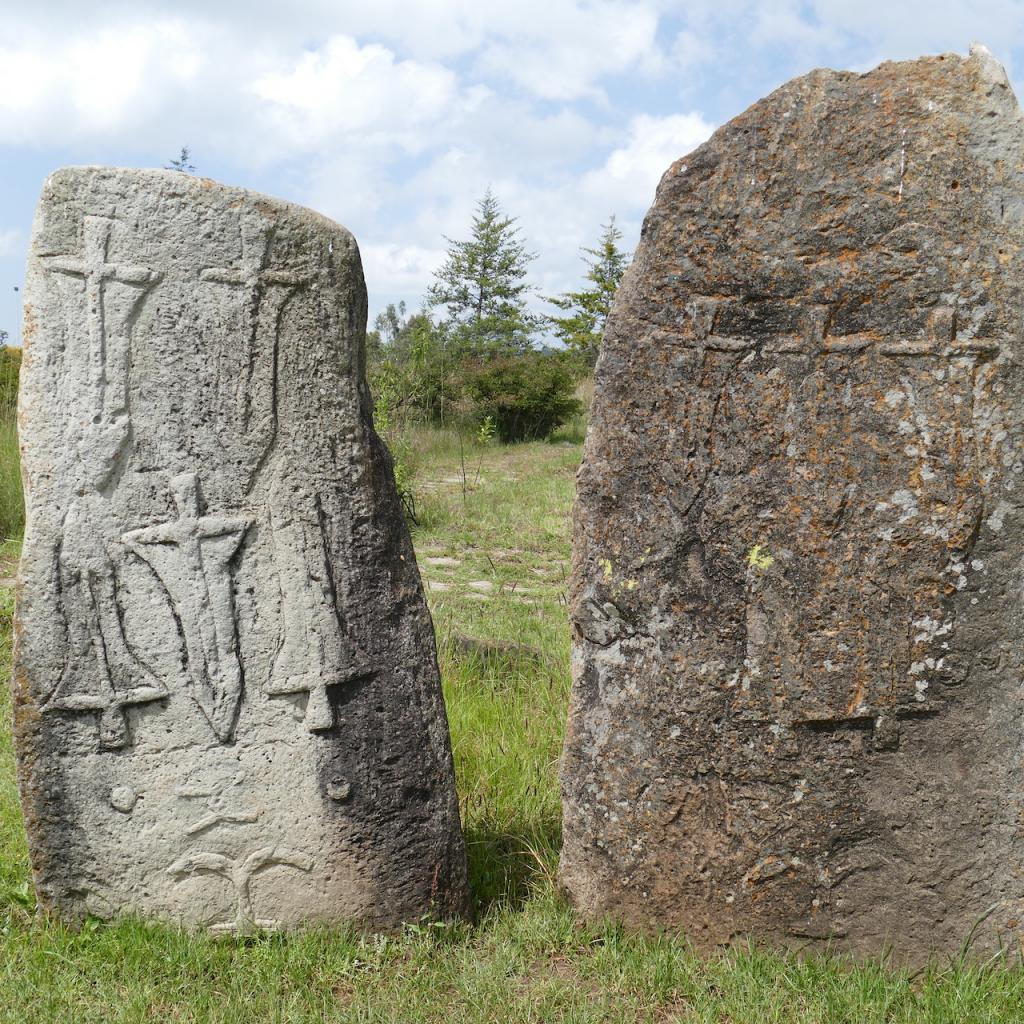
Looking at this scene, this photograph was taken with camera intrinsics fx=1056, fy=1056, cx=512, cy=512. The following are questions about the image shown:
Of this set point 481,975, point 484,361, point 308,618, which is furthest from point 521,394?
point 481,975

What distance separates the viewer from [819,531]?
2.46 metres

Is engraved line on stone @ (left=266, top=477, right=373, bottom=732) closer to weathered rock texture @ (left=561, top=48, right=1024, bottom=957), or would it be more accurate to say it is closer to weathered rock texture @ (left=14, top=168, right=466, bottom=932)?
weathered rock texture @ (left=14, top=168, right=466, bottom=932)

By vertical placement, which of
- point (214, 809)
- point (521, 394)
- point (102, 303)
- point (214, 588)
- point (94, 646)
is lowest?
point (214, 809)

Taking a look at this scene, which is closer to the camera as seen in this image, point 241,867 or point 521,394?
point 241,867

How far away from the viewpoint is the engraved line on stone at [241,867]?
2670 mm

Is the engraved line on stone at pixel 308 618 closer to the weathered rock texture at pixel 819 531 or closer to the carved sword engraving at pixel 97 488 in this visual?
the carved sword engraving at pixel 97 488

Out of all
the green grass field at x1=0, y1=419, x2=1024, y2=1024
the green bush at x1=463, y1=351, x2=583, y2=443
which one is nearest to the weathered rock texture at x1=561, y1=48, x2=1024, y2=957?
the green grass field at x1=0, y1=419, x2=1024, y2=1024

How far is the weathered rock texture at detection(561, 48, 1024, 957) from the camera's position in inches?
92.4

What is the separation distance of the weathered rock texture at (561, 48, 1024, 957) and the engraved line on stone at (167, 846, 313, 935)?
0.76 metres

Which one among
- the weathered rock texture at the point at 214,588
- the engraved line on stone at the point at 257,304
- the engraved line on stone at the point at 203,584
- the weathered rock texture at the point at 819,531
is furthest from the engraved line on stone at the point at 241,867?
the engraved line on stone at the point at 257,304

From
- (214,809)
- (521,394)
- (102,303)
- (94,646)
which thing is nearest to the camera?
(102,303)

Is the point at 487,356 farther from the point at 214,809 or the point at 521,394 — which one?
the point at 214,809

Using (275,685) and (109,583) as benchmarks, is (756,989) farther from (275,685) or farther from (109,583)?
(109,583)

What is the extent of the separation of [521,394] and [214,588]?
11.7 metres
